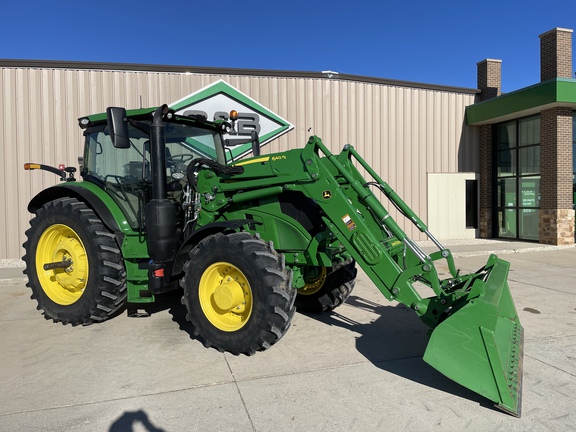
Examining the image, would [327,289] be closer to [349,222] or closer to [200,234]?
[349,222]

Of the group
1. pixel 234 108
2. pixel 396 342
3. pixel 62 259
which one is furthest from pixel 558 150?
pixel 62 259

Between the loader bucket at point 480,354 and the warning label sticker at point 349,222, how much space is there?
1.08 meters

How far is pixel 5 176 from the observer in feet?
31.6

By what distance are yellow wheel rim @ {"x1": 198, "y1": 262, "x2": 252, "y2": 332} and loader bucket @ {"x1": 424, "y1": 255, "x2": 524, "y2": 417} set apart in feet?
5.57

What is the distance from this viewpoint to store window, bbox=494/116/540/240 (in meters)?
12.7


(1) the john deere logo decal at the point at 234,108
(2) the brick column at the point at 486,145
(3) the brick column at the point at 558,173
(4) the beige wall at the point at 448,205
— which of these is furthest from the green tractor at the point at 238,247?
(2) the brick column at the point at 486,145

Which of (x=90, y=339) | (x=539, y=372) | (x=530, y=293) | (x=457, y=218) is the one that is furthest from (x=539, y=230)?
(x=90, y=339)

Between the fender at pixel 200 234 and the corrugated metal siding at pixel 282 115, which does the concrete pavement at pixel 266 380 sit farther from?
the corrugated metal siding at pixel 282 115

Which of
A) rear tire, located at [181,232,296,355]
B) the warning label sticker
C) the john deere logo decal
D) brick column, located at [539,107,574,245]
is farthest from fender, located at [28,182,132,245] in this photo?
brick column, located at [539,107,574,245]

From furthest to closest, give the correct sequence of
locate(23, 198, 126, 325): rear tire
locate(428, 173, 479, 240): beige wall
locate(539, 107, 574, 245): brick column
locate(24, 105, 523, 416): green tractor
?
locate(428, 173, 479, 240): beige wall < locate(539, 107, 574, 245): brick column < locate(23, 198, 126, 325): rear tire < locate(24, 105, 523, 416): green tractor

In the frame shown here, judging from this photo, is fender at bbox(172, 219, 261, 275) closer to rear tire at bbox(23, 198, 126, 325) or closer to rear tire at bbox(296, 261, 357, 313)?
rear tire at bbox(23, 198, 126, 325)

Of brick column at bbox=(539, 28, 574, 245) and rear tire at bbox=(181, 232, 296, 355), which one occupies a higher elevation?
brick column at bbox=(539, 28, 574, 245)

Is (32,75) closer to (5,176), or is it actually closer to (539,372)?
(5,176)

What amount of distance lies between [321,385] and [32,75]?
33.1ft
